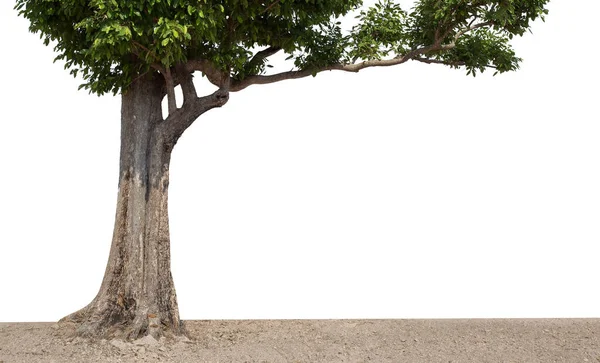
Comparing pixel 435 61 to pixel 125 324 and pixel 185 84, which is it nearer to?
pixel 185 84

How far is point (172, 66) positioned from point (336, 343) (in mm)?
4487

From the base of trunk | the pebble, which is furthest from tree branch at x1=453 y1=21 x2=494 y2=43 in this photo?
the pebble

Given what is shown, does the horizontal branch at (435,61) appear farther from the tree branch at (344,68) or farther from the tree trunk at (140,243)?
the tree trunk at (140,243)

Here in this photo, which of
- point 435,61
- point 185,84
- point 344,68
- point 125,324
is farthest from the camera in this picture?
point 435,61

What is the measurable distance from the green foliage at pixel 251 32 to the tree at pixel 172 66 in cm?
2

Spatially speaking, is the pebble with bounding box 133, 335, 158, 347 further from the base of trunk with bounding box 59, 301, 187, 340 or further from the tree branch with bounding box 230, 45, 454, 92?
the tree branch with bounding box 230, 45, 454, 92

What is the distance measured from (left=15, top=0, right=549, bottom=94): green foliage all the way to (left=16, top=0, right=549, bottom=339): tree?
0.02 m

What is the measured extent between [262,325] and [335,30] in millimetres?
4537

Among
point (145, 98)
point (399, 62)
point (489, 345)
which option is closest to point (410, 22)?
point (399, 62)

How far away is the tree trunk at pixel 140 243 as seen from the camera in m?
10.4

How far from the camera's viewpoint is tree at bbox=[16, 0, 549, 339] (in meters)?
10.1

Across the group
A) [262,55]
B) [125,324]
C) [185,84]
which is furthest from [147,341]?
[262,55]

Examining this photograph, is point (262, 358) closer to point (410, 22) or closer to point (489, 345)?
point (489, 345)

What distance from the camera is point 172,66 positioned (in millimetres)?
10859
